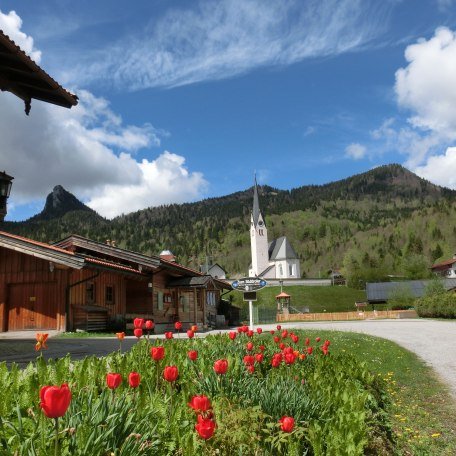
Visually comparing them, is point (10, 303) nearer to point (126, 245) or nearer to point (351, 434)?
point (351, 434)

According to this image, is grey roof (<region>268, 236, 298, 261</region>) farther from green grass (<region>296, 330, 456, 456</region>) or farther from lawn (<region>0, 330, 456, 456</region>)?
lawn (<region>0, 330, 456, 456</region>)

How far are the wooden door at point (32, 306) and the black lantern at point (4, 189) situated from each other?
10.6 meters

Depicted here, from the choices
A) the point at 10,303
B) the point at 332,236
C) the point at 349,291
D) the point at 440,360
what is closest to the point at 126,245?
the point at 332,236

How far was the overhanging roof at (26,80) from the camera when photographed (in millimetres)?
8109

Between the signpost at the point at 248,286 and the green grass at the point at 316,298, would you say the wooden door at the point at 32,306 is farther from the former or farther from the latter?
the green grass at the point at 316,298

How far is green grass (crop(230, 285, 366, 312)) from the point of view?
69.8m

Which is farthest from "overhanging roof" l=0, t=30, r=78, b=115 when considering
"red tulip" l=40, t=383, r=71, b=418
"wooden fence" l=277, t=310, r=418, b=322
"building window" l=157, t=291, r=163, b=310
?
"wooden fence" l=277, t=310, r=418, b=322

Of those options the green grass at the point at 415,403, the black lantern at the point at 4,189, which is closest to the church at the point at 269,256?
the green grass at the point at 415,403

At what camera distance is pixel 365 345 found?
14820 mm

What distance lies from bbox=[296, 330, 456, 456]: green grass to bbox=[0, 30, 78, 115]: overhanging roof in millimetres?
8278

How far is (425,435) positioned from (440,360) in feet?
26.9

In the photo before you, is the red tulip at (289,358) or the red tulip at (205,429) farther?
the red tulip at (289,358)

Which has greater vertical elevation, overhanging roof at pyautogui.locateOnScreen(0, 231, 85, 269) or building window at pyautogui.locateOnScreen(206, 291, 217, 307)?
overhanging roof at pyautogui.locateOnScreen(0, 231, 85, 269)


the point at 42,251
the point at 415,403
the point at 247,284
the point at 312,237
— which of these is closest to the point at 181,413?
the point at 415,403
